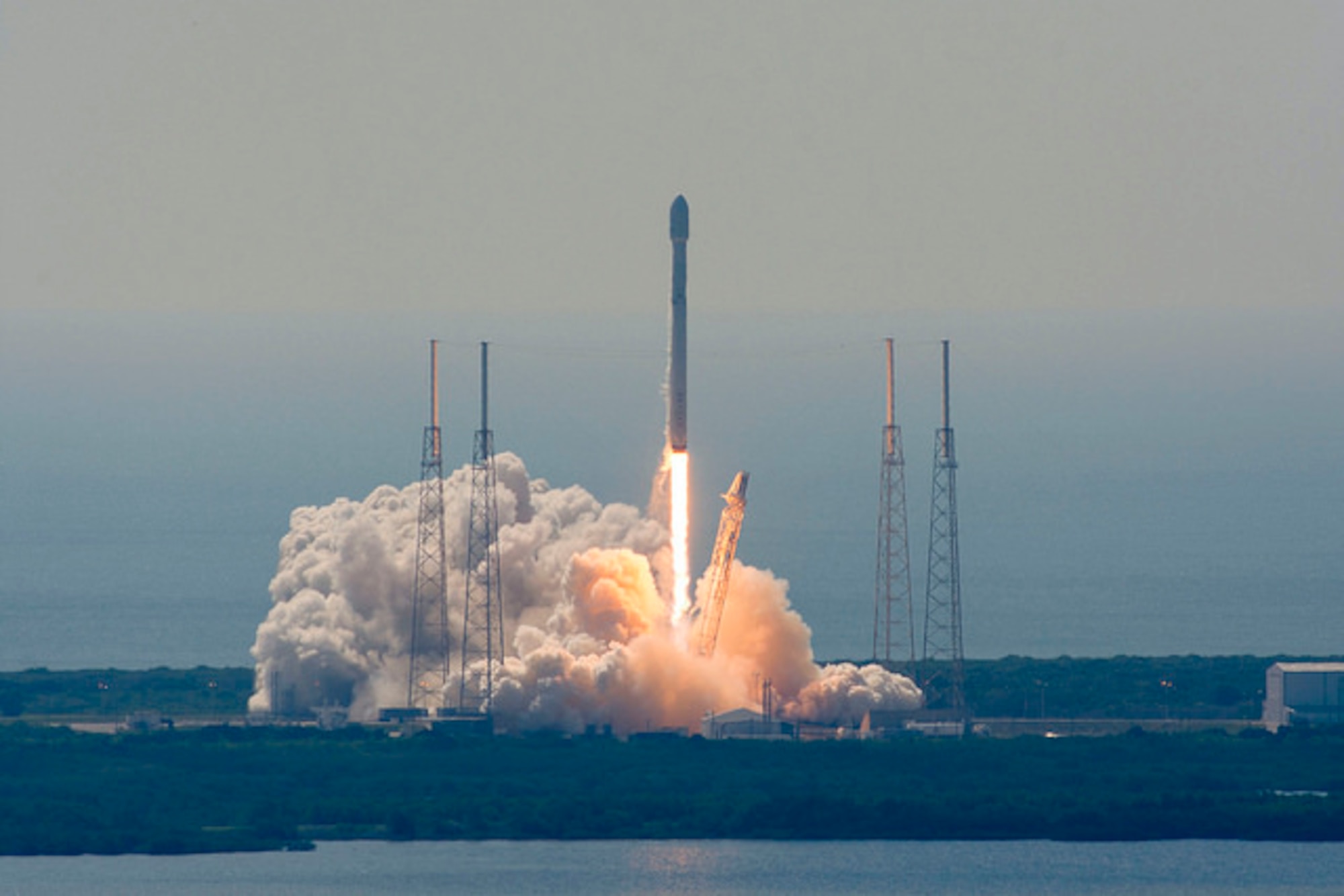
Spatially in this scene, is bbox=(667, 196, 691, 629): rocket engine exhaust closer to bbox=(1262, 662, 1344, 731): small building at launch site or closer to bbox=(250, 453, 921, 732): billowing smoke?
bbox=(250, 453, 921, 732): billowing smoke

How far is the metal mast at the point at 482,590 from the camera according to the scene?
468 ft

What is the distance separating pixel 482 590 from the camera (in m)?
149

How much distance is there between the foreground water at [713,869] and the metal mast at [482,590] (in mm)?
12476

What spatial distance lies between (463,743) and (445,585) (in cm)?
804

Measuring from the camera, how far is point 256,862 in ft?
418

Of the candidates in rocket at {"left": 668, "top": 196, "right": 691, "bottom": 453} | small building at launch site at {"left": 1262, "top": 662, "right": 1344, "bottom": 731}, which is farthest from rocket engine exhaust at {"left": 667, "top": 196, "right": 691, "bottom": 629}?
small building at launch site at {"left": 1262, "top": 662, "right": 1344, "bottom": 731}

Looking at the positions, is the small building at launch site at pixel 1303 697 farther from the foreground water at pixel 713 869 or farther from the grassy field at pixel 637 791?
the foreground water at pixel 713 869

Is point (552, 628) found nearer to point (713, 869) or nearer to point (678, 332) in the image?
point (678, 332)

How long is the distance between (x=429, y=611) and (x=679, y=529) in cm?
1018

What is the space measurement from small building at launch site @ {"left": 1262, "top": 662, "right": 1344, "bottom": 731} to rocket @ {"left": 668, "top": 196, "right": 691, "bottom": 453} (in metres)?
23.3

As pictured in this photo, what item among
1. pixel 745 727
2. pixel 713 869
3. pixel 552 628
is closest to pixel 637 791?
pixel 713 869

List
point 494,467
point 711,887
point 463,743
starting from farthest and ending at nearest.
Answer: point 494,467, point 463,743, point 711,887

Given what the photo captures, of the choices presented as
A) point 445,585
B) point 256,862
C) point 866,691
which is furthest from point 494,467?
point 256,862

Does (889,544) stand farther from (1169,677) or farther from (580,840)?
(1169,677)
